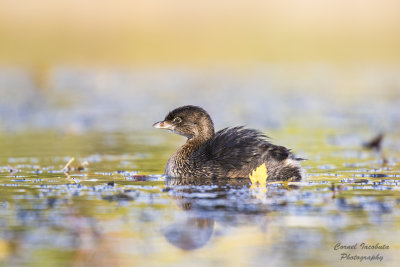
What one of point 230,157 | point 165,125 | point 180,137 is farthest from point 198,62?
point 230,157

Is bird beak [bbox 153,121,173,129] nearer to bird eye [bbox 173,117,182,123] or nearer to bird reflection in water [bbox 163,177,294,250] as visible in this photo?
bird eye [bbox 173,117,182,123]

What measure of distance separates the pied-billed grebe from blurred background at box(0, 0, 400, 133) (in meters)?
5.98

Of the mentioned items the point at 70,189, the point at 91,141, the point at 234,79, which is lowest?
the point at 70,189

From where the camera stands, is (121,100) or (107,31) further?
(107,31)

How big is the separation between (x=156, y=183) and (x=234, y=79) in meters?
17.6

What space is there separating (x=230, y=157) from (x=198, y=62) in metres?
22.2

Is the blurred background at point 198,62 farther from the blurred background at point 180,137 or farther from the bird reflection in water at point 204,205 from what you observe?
the bird reflection in water at point 204,205

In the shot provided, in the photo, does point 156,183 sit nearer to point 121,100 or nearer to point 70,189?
point 70,189

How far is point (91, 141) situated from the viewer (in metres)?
15.1

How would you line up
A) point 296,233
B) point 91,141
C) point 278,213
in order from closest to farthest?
1. point 296,233
2. point 278,213
3. point 91,141

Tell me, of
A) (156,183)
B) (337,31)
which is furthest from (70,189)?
(337,31)

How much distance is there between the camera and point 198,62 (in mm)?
32156

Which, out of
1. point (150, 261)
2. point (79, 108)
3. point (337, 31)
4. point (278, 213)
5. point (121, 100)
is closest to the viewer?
point (150, 261)

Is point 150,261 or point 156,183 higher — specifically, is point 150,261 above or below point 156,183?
below
